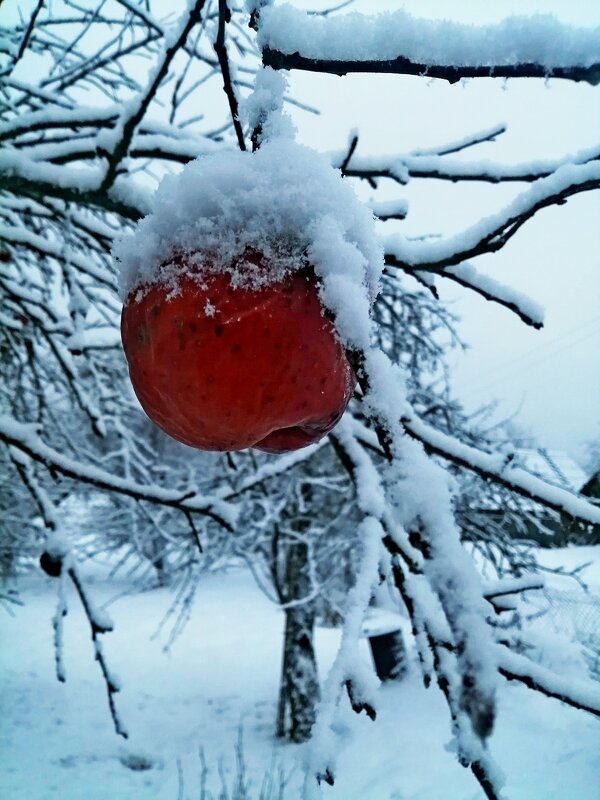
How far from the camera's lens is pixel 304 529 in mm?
6754

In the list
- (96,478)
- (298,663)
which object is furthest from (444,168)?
Answer: (298,663)

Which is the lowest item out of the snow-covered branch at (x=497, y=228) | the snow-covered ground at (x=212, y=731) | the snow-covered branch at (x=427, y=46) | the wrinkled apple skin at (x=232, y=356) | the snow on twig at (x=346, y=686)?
the snow-covered ground at (x=212, y=731)

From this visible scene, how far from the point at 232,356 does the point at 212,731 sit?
7.22 metres

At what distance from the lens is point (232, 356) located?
0.57 metres

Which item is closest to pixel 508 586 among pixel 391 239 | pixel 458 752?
pixel 458 752

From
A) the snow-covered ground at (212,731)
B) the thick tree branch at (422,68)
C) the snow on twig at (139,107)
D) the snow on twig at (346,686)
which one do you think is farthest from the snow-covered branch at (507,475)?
the snow-covered ground at (212,731)

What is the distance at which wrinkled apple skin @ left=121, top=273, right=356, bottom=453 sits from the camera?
1.84 ft

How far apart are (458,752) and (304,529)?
238 inches

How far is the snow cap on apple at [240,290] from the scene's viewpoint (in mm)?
512

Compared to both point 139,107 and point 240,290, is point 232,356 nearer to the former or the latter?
point 240,290

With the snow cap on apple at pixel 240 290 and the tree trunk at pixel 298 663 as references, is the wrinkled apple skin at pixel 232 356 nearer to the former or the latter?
the snow cap on apple at pixel 240 290

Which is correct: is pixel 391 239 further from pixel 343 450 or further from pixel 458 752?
pixel 458 752

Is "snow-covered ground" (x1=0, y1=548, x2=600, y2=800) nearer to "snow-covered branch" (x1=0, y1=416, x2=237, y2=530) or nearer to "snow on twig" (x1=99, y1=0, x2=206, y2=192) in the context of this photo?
"snow-covered branch" (x1=0, y1=416, x2=237, y2=530)

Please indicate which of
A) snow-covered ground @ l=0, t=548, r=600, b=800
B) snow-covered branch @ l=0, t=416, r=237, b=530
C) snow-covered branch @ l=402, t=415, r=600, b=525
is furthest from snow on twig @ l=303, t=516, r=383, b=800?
snow-covered ground @ l=0, t=548, r=600, b=800
